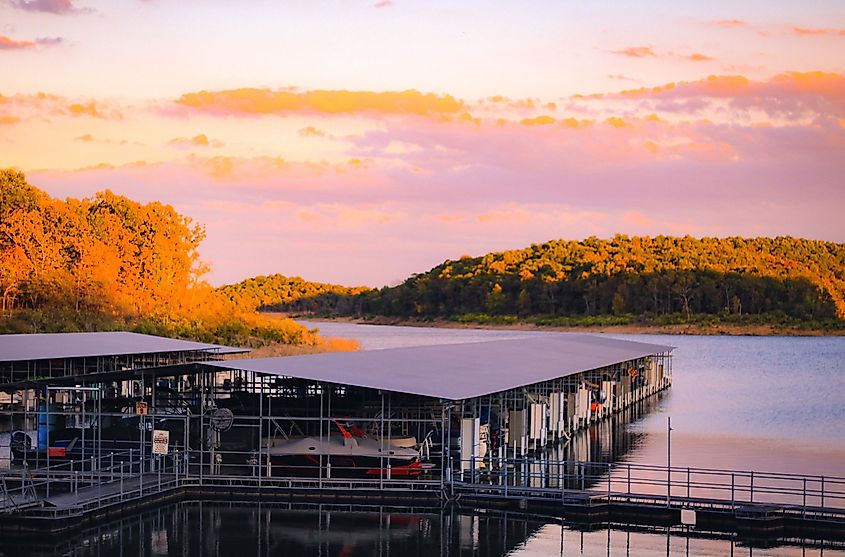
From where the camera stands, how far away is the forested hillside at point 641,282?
463 ft

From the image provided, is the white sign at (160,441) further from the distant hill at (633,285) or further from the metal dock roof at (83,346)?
the distant hill at (633,285)

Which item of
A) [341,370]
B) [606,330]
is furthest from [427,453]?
[606,330]

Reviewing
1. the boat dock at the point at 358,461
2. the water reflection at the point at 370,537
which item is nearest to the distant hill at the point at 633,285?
the boat dock at the point at 358,461

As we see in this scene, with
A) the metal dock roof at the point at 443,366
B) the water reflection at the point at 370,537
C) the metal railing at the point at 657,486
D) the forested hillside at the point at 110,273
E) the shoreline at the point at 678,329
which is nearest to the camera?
the water reflection at the point at 370,537

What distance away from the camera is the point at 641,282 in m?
147

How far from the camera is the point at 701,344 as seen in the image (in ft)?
403

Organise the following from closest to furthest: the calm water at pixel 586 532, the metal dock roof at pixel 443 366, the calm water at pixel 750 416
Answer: the calm water at pixel 586 532 → the metal dock roof at pixel 443 366 → the calm water at pixel 750 416

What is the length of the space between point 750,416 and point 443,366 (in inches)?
857

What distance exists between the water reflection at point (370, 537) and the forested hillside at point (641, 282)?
11804 centimetres

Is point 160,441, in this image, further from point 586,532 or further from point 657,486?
point 657,486

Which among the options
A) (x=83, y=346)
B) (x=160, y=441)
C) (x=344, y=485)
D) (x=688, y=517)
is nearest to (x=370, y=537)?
(x=344, y=485)

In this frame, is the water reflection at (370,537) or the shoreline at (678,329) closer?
the water reflection at (370,537)

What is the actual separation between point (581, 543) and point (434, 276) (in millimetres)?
145672

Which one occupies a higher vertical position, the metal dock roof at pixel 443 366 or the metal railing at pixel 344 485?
the metal dock roof at pixel 443 366
